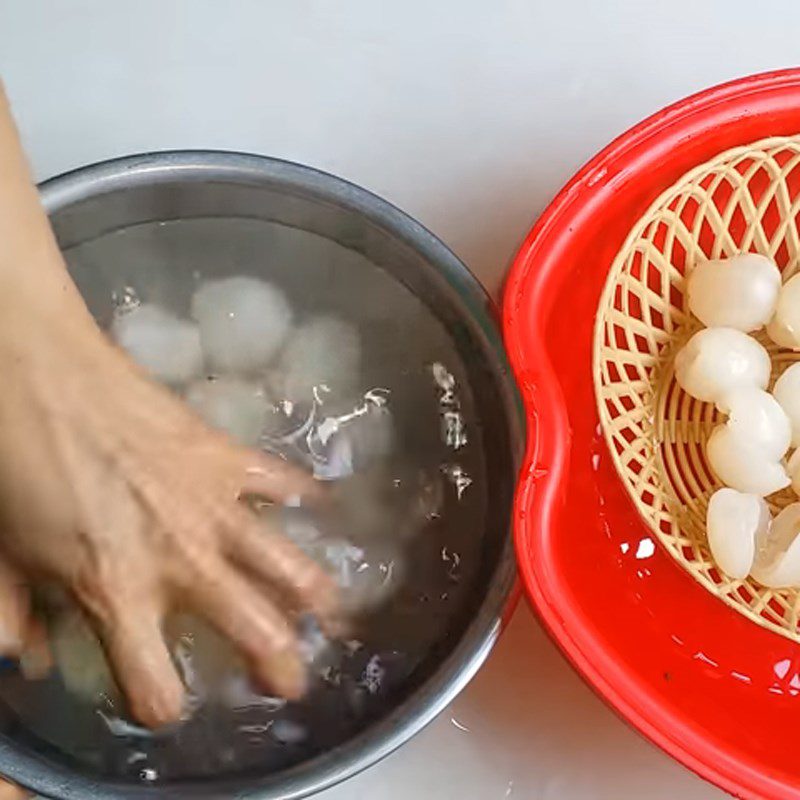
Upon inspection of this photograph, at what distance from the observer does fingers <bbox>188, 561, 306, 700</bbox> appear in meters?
0.64

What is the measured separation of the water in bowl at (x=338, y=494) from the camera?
2.28ft

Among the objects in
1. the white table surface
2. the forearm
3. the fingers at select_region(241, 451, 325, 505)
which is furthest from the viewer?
the white table surface

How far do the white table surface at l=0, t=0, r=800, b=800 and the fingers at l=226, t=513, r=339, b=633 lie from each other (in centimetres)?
24

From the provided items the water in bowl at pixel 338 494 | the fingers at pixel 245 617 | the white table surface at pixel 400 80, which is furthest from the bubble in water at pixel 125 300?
the fingers at pixel 245 617

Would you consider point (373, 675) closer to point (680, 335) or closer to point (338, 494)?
point (338, 494)

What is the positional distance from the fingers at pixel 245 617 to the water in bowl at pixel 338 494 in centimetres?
3

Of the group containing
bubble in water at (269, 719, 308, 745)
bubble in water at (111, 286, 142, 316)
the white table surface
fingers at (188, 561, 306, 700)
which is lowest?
bubble in water at (269, 719, 308, 745)

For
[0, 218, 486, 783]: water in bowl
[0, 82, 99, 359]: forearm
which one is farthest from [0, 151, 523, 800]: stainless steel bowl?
[0, 82, 99, 359]: forearm

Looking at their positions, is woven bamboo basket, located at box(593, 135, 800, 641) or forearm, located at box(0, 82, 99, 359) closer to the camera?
forearm, located at box(0, 82, 99, 359)

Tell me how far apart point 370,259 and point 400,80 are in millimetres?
171

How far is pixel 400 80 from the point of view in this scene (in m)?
0.84

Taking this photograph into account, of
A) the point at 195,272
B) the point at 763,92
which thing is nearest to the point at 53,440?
the point at 195,272

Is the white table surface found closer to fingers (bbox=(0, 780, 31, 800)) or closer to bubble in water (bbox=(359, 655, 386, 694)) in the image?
bubble in water (bbox=(359, 655, 386, 694))

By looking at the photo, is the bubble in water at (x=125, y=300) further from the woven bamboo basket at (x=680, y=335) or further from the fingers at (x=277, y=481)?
the woven bamboo basket at (x=680, y=335)
